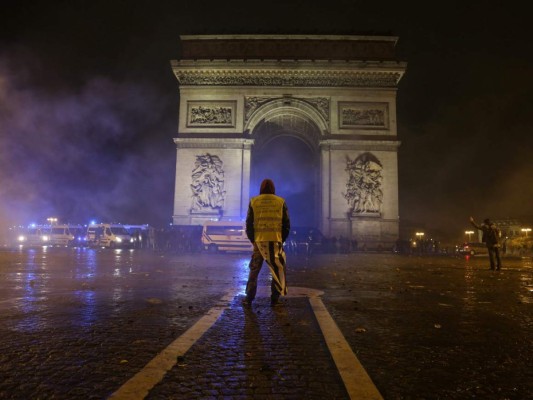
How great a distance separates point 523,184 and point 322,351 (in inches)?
1450

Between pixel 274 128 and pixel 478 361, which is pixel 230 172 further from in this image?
pixel 478 361

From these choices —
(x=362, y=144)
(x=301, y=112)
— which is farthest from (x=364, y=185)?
(x=301, y=112)

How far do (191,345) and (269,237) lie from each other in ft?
7.61

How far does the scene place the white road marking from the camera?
2.15 m

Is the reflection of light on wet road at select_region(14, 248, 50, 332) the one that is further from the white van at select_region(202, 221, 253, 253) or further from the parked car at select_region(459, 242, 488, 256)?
the parked car at select_region(459, 242, 488, 256)

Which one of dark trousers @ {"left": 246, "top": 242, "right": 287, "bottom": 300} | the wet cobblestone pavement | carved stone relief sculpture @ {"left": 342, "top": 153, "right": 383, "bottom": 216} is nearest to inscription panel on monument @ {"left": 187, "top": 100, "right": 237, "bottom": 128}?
carved stone relief sculpture @ {"left": 342, "top": 153, "right": 383, "bottom": 216}

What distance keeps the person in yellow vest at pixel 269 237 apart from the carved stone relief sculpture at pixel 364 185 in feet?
70.6

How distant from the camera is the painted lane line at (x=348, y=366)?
7.09ft

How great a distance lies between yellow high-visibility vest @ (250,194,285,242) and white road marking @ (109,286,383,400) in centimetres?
124

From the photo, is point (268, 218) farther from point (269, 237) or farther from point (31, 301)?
point (31, 301)

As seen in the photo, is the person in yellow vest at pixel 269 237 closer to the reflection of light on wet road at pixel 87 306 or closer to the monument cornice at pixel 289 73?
the reflection of light on wet road at pixel 87 306

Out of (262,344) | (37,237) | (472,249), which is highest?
(37,237)

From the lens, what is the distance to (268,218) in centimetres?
529

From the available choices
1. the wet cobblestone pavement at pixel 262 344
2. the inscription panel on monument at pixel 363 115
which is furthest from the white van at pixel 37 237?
the wet cobblestone pavement at pixel 262 344
